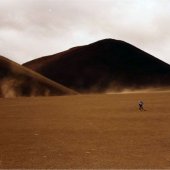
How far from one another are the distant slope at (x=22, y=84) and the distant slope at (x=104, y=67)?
92.1 feet

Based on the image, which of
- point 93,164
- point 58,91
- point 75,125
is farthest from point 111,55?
point 93,164

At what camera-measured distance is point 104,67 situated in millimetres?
125562

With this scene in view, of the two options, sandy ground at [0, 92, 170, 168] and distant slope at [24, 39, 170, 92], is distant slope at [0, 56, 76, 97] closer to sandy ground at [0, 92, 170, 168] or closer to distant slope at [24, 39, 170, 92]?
distant slope at [24, 39, 170, 92]

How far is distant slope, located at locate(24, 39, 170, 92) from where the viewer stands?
4582 inches

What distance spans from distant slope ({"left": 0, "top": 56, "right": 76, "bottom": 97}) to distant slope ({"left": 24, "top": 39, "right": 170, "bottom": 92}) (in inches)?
1106

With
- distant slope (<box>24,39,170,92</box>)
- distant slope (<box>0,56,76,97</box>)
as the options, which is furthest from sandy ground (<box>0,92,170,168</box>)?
distant slope (<box>24,39,170,92</box>)

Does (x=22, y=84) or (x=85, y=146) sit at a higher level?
(x=22, y=84)

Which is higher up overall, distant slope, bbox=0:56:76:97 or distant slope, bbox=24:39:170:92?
distant slope, bbox=24:39:170:92

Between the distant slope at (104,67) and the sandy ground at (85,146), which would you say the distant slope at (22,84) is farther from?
the sandy ground at (85,146)

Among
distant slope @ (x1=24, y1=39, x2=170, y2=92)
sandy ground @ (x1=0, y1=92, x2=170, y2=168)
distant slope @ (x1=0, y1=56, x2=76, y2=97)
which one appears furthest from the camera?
distant slope @ (x1=24, y1=39, x2=170, y2=92)

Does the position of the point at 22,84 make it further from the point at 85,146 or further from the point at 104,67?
the point at 85,146

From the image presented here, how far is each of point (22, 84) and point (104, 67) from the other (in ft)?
159


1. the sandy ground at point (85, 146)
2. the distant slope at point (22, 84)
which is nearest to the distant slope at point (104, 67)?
the distant slope at point (22, 84)

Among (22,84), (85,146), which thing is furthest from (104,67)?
(85,146)
